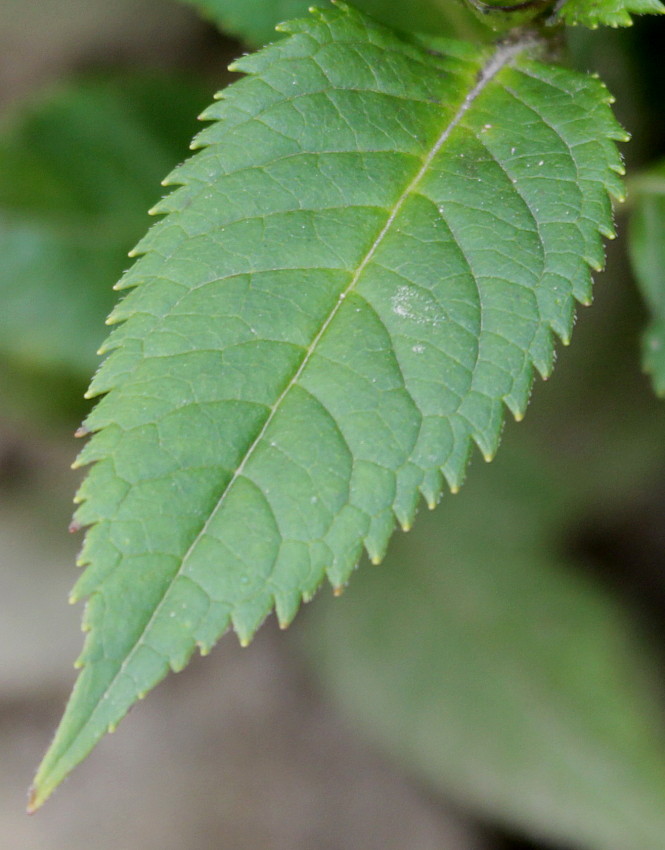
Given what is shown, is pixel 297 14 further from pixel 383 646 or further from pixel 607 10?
pixel 383 646

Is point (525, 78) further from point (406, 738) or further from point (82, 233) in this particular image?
point (406, 738)

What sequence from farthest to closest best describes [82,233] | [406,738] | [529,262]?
1. [406,738]
2. [82,233]
3. [529,262]

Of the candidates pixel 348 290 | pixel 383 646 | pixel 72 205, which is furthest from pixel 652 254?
pixel 383 646

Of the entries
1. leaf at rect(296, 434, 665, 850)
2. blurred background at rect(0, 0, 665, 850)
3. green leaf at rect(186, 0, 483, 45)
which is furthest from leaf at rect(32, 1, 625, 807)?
leaf at rect(296, 434, 665, 850)

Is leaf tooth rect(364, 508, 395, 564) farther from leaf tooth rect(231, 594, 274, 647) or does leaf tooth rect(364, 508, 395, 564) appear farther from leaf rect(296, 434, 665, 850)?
leaf rect(296, 434, 665, 850)

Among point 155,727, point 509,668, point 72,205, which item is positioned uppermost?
point 72,205

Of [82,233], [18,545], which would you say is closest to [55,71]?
[82,233]

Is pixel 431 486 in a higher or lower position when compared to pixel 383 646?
higher
